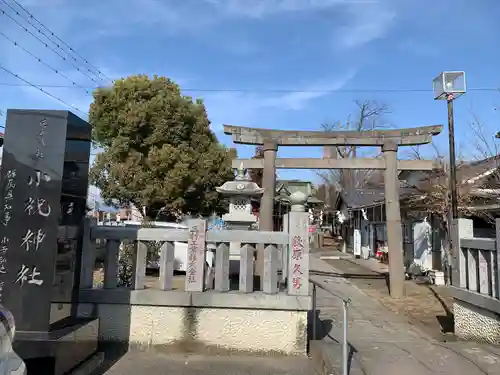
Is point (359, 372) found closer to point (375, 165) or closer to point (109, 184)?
point (375, 165)

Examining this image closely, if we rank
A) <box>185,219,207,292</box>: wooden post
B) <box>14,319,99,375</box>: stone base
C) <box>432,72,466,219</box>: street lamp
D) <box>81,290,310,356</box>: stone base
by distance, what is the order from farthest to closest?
<box>432,72,466,219</box>: street lamp < <box>185,219,207,292</box>: wooden post < <box>81,290,310,356</box>: stone base < <box>14,319,99,375</box>: stone base

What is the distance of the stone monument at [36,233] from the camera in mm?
4172

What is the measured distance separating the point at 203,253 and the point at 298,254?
4.13 ft

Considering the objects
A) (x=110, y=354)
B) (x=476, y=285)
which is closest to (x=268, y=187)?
(x=476, y=285)

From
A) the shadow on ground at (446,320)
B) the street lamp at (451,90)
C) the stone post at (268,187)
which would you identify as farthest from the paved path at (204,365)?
the stone post at (268,187)

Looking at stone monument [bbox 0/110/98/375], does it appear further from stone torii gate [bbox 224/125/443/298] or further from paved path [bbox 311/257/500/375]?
stone torii gate [bbox 224/125/443/298]

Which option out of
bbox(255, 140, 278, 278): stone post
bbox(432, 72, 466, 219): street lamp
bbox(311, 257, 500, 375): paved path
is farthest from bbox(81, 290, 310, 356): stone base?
bbox(255, 140, 278, 278): stone post

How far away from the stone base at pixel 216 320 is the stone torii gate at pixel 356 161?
7713 millimetres

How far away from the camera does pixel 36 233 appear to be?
4293 millimetres

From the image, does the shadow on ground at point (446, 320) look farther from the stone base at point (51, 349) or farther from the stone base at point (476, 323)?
the stone base at point (51, 349)

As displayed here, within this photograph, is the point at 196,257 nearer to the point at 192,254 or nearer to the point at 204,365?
the point at 192,254

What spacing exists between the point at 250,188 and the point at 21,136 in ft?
23.1

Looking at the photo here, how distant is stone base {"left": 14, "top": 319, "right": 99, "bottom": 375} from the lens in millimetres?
4027

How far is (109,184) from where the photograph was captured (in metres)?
22.3
